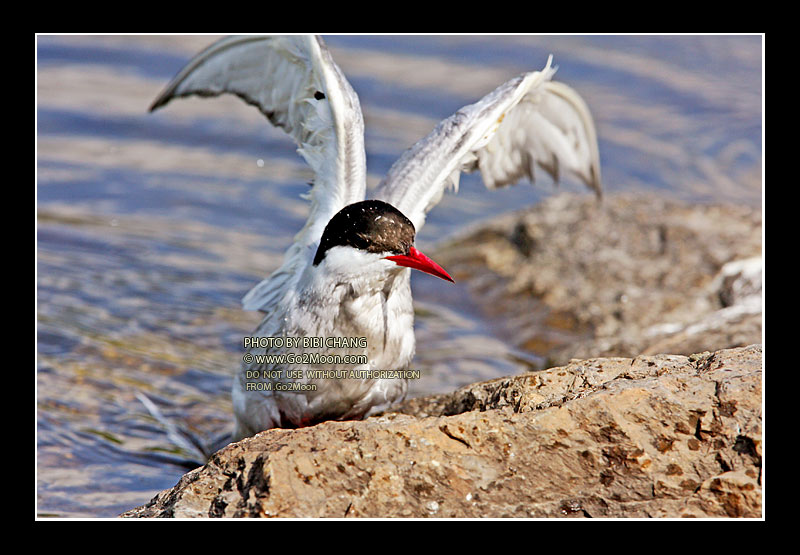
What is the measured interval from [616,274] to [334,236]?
12.2 ft

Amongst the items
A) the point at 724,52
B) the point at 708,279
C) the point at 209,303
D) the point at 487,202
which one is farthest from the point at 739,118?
the point at 209,303

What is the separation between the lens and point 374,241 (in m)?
4.02

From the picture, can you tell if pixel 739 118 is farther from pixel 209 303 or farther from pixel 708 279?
pixel 209 303

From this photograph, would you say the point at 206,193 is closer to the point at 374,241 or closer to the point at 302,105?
the point at 302,105

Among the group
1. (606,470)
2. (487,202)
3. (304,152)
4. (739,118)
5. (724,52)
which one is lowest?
(606,470)

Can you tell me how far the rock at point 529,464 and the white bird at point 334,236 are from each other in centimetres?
96

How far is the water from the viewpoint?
20.0 feet

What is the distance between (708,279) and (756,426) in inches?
156

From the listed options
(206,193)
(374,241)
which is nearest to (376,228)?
(374,241)

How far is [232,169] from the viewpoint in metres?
10.7

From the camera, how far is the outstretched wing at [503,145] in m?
5.02

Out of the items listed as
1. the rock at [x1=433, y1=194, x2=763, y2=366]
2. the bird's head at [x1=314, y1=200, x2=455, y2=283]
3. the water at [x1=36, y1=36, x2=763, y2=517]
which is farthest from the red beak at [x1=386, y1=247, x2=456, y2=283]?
the rock at [x1=433, y1=194, x2=763, y2=366]

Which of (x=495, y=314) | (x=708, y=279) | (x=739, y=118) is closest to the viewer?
(x=708, y=279)

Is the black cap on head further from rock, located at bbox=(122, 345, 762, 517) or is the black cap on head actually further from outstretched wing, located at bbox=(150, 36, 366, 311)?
rock, located at bbox=(122, 345, 762, 517)
